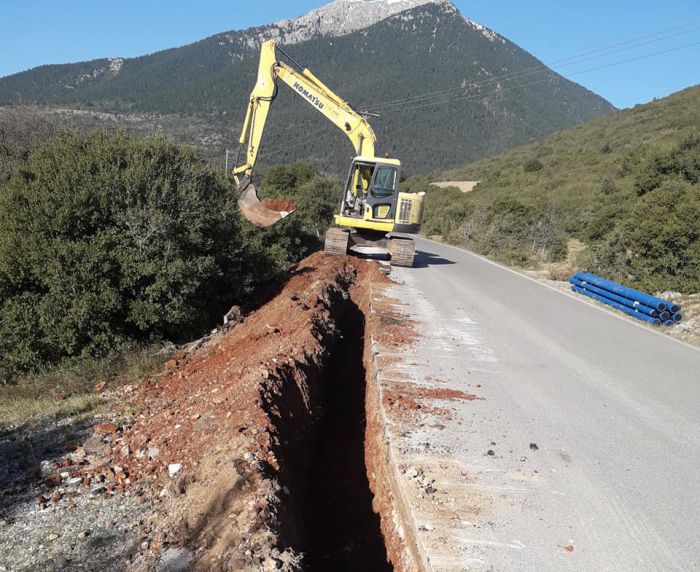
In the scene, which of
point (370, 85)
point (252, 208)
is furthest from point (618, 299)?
point (370, 85)

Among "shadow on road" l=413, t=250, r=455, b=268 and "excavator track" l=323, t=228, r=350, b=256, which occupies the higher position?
"excavator track" l=323, t=228, r=350, b=256

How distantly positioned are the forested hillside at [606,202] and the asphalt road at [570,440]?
6165 millimetres

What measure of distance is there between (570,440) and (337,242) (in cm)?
1113

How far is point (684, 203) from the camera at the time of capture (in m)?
15.2

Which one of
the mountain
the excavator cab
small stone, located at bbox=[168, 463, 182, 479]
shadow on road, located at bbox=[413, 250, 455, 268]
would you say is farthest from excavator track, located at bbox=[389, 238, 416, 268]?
the mountain

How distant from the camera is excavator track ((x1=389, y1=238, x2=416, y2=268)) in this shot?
1616 cm

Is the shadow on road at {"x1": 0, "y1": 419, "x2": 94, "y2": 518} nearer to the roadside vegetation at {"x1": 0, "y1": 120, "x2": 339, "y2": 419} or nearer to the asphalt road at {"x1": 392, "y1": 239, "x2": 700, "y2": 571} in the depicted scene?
the roadside vegetation at {"x1": 0, "y1": 120, "x2": 339, "y2": 419}

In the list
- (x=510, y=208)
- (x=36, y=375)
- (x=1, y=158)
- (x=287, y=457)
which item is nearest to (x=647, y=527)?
(x=287, y=457)

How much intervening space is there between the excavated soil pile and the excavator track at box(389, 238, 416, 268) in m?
7.27

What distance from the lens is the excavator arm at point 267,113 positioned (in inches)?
595

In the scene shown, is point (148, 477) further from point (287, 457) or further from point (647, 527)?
point (647, 527)

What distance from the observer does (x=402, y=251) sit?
53.1 ft

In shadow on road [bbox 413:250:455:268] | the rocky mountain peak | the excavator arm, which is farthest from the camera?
the rocky mountain peak

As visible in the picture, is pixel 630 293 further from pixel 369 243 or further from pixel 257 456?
pixel 257 456
